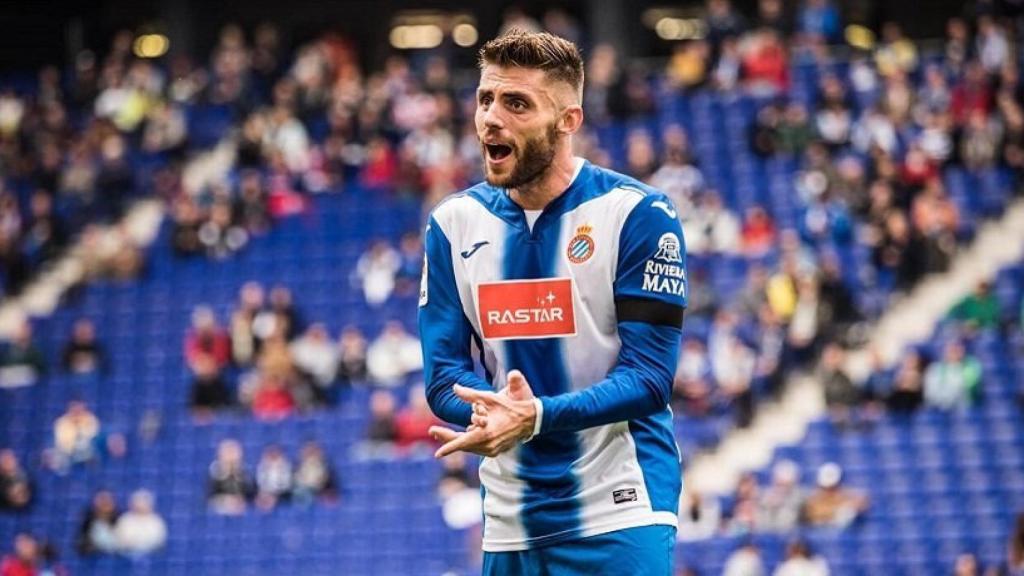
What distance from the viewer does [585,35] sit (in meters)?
28.6

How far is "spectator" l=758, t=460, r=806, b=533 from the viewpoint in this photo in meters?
16.9

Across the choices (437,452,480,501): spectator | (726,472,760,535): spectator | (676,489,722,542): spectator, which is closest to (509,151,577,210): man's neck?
(676,489,722,542): spectator

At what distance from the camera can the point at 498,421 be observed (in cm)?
473

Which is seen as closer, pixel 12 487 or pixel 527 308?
pixel 527 308

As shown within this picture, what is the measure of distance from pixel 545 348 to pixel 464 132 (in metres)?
19.3

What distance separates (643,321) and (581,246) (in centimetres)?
29


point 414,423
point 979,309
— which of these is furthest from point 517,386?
point 979,309

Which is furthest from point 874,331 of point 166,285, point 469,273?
point 469,273

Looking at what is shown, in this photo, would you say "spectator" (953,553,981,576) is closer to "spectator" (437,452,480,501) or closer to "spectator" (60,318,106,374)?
"spectator" (437,452,480,501)

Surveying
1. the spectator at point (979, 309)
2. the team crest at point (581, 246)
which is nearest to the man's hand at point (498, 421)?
the team crest at point (581, 246)

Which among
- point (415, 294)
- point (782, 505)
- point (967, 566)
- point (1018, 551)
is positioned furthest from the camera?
point (415, 294)

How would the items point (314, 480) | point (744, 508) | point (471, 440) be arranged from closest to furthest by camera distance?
point (471, 440), point (744, 508), point (314, 480)

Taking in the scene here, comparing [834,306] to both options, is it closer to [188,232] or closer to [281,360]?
[281,360]

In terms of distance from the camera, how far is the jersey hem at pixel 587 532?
5.00 meters
